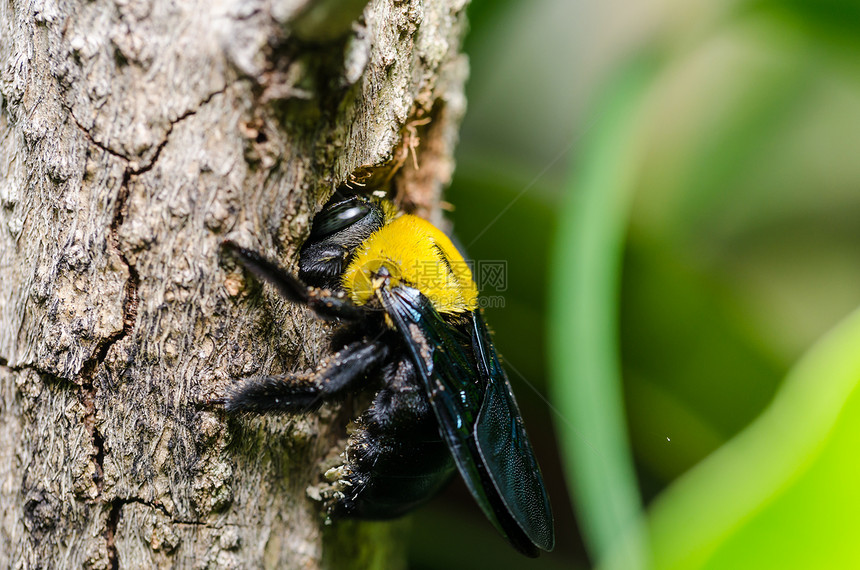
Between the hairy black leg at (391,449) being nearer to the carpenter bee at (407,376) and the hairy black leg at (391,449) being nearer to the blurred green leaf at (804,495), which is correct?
the carpenter bee at (407,376)

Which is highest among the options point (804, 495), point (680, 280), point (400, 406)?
point (680, 280)

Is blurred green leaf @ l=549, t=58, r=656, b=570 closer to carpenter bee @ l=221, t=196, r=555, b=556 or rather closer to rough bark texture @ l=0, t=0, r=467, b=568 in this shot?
carpenter bee @ l=221, t=196, r=555, b=556

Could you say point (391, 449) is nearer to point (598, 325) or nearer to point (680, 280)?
point (598, 325)

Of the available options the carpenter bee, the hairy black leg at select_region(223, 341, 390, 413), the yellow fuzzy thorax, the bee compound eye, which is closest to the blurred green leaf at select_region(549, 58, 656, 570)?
the carpenter bee

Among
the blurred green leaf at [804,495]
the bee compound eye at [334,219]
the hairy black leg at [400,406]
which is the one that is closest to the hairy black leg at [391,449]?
the hairy black leg at [400,406]

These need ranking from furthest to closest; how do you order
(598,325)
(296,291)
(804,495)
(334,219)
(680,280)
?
1. (680,280)
2. (598,325)
3. (334,219)
4. (296,291)
5. (804,495)

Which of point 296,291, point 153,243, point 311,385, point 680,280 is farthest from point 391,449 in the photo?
point 680,280

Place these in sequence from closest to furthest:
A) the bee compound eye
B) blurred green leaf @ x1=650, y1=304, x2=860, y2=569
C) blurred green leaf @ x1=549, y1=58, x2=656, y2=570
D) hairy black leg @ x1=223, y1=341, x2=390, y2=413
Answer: blurred green leaf @ x1=650, y1=304, x2=860, y2=569, hairy black leg @ x1=223, y1=341, x2=390, y2=413, the bee compound eye, blurred green leaf @ x1=549, y1=58, x2=656, y2=570
